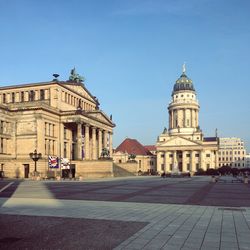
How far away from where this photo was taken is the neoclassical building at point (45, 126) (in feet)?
267

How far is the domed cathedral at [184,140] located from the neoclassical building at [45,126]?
7255cm

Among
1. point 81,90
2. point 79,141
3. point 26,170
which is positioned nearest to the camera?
point 26,170

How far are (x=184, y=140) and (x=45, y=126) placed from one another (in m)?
98.0

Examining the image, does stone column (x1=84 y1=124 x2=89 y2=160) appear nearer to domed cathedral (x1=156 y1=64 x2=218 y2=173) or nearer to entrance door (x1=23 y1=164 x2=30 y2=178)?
entrance door (x1=23 y1=164 x2=30 y2=178)

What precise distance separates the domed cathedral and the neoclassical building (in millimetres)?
72548

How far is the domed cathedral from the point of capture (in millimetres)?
170250

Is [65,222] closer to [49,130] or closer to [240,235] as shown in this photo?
[240,235]

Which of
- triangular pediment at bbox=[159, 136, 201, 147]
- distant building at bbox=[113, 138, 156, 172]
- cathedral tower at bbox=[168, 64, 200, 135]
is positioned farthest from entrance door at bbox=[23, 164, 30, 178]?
cathedral tower at bbox=[168, 64, 200, 135]

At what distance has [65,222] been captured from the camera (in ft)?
50.2

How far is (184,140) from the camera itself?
559 ft

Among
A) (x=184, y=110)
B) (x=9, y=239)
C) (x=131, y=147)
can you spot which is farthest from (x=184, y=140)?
(x=9, y=239)

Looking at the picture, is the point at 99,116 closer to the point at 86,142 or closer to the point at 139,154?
the point at 86,142

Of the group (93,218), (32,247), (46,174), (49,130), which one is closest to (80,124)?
(49,130)

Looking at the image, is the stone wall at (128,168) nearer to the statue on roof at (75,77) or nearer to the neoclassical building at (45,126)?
the neoclassical building at (45,126)
